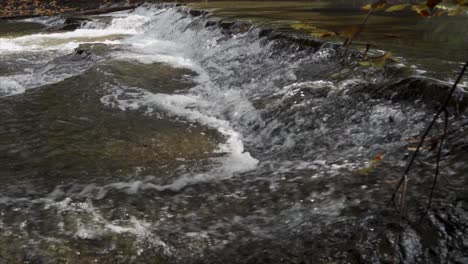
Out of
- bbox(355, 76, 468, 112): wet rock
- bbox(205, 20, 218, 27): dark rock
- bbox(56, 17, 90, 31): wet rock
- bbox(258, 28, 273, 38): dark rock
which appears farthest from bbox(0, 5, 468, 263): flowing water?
bbox(56, 17, 90, 31): wet rock

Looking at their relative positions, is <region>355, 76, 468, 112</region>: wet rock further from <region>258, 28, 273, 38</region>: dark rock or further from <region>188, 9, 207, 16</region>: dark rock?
<region>188, 9, 207, 16</region>: dark rock

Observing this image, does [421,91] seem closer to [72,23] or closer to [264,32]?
[264,32]

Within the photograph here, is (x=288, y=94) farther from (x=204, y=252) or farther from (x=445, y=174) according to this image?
(x=204, y=252)

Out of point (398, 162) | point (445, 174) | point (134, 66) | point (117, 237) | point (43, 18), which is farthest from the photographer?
point (43, 18)

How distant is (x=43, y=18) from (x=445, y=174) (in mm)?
21103

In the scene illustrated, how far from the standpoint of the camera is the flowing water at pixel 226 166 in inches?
109

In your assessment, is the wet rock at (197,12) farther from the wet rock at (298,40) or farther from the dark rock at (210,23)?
the wet rock at (298,40)

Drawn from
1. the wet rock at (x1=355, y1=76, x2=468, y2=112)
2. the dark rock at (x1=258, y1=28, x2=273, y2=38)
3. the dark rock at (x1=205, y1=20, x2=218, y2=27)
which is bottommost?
the dark rock at (x1=205, y1=20, x2=218, y2=27)

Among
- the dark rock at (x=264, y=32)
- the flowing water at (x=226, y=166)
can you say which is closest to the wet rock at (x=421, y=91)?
the flowing water at (x=226, y=166)

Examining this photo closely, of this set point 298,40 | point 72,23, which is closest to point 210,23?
point 298,40

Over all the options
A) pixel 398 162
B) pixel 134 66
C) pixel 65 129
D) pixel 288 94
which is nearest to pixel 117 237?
pixel 398 162

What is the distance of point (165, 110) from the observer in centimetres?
611

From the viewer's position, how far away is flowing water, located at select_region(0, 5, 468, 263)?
9.11ft

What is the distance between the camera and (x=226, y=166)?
14.3 feet
